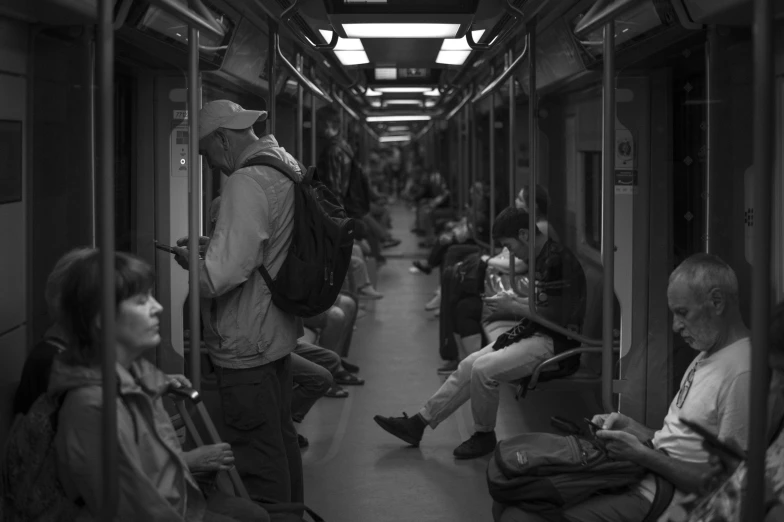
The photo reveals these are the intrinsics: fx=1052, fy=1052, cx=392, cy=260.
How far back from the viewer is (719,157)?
429cm

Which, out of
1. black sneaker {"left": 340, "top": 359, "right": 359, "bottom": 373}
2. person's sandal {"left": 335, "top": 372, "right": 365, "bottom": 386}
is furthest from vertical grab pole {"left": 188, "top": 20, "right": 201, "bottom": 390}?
black sneaker {"left": 340, "top": 359, "right": 359, "bottom": 373}

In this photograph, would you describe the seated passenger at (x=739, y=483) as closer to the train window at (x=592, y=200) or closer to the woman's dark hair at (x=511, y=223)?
the woman's dark hair at (x=511, y=223)

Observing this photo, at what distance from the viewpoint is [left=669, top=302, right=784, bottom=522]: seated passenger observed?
2.39 meters

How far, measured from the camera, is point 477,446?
5637 millimetres

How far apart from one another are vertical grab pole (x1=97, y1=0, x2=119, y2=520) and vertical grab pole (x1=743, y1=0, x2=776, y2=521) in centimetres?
135

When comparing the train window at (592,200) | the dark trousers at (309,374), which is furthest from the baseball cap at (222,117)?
the train window at (592,200)

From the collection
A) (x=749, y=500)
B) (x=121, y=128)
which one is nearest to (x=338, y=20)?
(x=121, y=128)

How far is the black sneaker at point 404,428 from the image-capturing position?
Result: 5801 mm

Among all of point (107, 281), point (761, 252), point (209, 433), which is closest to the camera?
point (761, 252)

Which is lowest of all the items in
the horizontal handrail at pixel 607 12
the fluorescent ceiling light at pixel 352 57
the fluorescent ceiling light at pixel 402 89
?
the horizontal handrail at pixel 607 12

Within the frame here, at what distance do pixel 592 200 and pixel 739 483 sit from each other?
4065 millimetres

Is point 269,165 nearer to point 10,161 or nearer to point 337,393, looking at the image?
point 10,161

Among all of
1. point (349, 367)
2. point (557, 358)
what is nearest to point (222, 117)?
point (557, 358)

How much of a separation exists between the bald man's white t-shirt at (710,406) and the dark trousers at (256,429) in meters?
1.28
